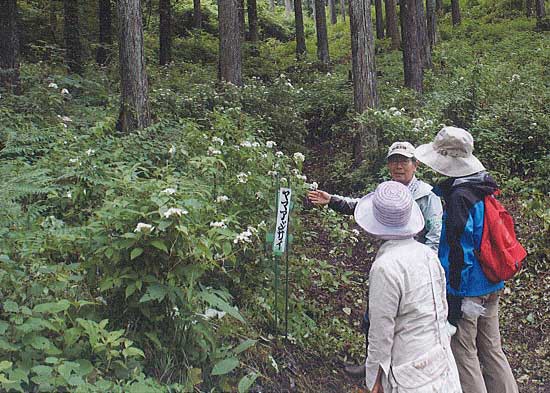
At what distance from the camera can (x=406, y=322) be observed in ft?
9.97

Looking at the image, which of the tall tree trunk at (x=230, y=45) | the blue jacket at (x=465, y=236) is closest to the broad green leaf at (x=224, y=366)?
the blue jacket at (x=465, y=236)

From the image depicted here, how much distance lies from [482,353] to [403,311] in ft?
5.38

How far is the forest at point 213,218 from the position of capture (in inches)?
137

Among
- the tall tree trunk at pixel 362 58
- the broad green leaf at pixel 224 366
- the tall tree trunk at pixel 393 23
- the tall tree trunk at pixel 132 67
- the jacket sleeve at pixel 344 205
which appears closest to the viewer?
the broad green leaf at pixel 224 366

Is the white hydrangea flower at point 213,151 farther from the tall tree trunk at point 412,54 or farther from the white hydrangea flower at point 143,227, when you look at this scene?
the tall tree trunk at point 412,54

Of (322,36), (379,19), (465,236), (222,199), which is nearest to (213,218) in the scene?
(222,199)

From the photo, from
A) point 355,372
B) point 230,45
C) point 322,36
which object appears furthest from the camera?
point 322,36

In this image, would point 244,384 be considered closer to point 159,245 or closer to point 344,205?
point 159,245

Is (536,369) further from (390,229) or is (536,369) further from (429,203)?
(390,229)

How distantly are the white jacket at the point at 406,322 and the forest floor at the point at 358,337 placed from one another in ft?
4.07

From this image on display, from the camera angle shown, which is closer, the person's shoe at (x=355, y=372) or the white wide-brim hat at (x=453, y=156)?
the white wide-brim hat at (x=453, y=156)

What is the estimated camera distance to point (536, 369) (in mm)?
5387

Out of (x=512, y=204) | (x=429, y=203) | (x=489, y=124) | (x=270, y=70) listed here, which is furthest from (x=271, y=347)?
(x=270, y=70)

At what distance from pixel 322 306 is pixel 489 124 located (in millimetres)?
5387
